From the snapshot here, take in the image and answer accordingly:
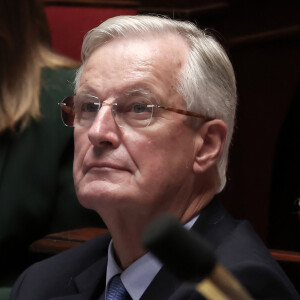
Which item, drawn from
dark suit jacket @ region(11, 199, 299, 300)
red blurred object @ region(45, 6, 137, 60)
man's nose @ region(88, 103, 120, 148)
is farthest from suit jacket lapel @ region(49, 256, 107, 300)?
red blurred object @ region(45, 6, 137, 60)

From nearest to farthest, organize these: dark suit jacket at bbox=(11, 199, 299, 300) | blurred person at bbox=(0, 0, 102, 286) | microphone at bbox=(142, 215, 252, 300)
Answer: microphone at bbox=(142, 215, 252, 300) → dark suit jacket at bbox=(11, 199, 299, 300) → blurred person at bbox=(0, 0, 102, 286)

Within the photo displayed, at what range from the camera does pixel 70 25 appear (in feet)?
4.89

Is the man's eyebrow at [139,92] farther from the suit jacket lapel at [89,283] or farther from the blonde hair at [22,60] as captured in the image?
the blonde hair at [22,60]

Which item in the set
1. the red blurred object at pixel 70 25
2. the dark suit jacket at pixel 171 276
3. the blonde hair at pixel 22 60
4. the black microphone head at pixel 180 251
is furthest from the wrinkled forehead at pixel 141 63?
the red blurred object at pixel 70 25

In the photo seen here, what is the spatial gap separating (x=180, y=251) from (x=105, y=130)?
452 millimetres

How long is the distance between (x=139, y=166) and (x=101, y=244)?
7.4 inches

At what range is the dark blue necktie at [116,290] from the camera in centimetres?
80

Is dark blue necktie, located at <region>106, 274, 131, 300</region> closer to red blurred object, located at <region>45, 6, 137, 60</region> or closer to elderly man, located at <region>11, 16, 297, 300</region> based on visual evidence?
elderly man, located at <region>11, 16, 297, 300</region>

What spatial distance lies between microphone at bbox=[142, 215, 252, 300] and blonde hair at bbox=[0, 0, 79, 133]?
83cm

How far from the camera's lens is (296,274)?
2.78ft

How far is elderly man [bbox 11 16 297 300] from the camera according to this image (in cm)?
77

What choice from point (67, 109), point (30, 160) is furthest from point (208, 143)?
point (30, 160)

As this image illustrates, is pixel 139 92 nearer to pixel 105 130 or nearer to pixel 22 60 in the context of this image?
pixel 105 130

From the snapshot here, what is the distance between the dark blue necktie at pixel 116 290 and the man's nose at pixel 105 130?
16 cm
